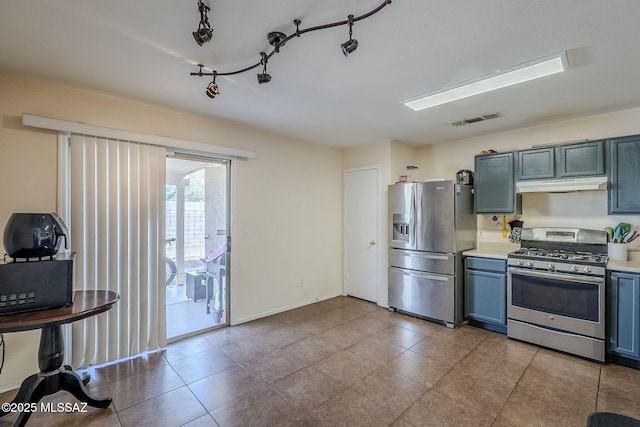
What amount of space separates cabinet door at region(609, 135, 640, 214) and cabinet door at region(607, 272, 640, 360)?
2.49ft

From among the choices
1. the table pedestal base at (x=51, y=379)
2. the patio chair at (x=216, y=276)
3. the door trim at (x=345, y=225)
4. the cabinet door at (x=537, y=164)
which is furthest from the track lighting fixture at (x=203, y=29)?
the cabinet door at (x=537, y=164)

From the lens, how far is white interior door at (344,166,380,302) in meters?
4.62

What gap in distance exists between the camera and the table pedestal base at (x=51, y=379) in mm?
1954

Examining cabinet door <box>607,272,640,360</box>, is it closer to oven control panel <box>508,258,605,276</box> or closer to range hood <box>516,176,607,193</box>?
oven control panel <box>508,258,605,276</box>

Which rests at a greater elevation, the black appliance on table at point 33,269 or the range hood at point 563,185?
the range hood at point 563,185

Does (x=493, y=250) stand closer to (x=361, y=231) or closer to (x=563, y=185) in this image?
(x=563, y=185)

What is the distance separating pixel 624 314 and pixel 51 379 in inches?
188

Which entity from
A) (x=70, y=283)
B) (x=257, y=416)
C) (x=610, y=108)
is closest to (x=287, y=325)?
(x=257, y=416)

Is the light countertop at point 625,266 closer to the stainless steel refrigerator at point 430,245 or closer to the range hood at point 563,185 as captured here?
the range hood at point 563,185

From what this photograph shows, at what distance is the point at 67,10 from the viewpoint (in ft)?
5.28

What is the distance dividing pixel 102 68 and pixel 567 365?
4.81m

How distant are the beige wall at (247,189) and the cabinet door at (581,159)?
3.02 meters

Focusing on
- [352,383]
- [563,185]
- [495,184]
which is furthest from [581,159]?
[352,383]

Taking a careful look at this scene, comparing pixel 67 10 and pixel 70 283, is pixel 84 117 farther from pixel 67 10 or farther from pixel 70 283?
pixel 70 283
